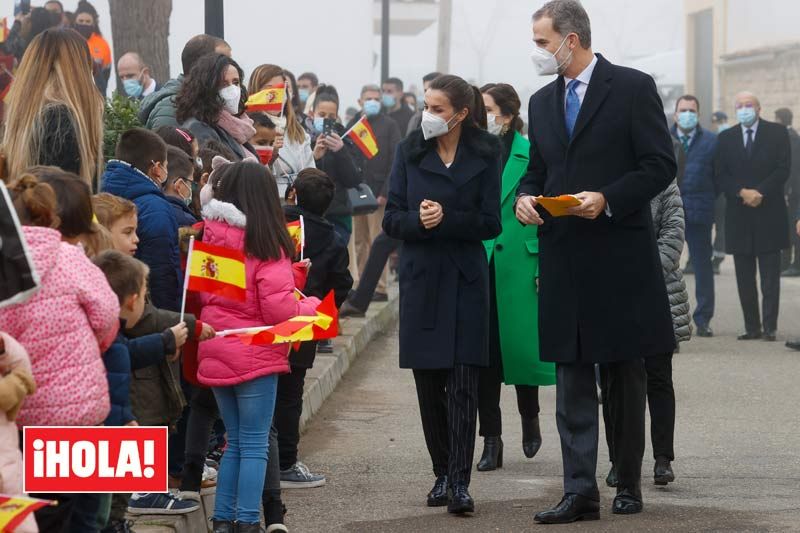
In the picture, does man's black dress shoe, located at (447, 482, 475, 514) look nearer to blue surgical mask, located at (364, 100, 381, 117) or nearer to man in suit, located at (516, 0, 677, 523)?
man in suit, located at (516, 0, 677, 523)

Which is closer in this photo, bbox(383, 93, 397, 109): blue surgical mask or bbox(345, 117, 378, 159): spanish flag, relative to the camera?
bbox(345, 117, 378, 159): spanish flag

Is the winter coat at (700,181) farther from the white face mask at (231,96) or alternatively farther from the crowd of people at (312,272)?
the white face mask at (231,96)

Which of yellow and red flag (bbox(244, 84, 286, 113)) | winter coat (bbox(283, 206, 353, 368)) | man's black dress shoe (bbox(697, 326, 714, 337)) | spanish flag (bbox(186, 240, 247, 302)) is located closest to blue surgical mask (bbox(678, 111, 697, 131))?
man's black dress shoe (bbox(697, 326, 714, 337))

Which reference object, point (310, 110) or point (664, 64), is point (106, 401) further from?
point (664, 64)

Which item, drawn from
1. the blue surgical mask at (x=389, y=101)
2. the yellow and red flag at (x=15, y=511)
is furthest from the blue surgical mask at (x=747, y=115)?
the yellow and red flag at (x=15, y=511)

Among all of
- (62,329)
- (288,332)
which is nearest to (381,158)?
(288,332)

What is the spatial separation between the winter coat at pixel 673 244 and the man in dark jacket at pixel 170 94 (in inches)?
98.6

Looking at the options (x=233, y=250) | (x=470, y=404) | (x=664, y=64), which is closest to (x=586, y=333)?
(x=470, y=404)

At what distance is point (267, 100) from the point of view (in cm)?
966

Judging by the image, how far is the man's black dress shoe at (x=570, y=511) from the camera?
6.97 meters

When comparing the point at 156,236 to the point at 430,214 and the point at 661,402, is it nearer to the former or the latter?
the point at 430,214

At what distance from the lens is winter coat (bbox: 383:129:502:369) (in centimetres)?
732

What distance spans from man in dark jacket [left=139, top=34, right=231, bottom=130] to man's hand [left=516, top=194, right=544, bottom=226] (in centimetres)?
215

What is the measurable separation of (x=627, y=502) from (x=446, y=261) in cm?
133
